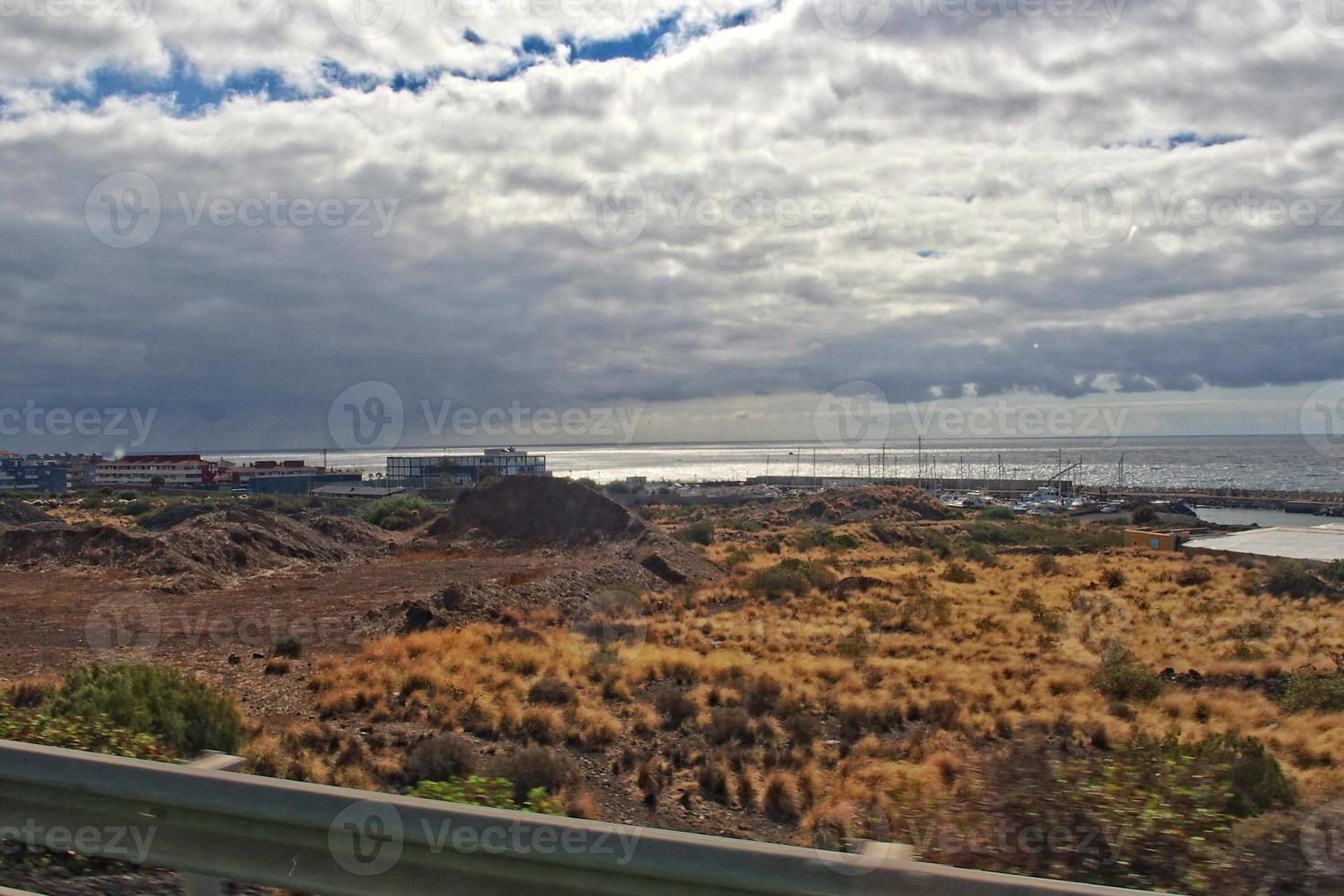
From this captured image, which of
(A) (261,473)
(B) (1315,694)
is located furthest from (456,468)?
(B) (1315,694)

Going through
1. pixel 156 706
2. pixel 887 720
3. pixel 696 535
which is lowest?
pixel 696 535

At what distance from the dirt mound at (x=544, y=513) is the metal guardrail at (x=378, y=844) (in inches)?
1689

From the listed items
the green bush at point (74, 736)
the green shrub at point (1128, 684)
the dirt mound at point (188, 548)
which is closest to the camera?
the green bush at point (74, 736)

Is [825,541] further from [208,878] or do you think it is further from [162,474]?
[162,474]

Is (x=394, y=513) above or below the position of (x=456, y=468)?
below
